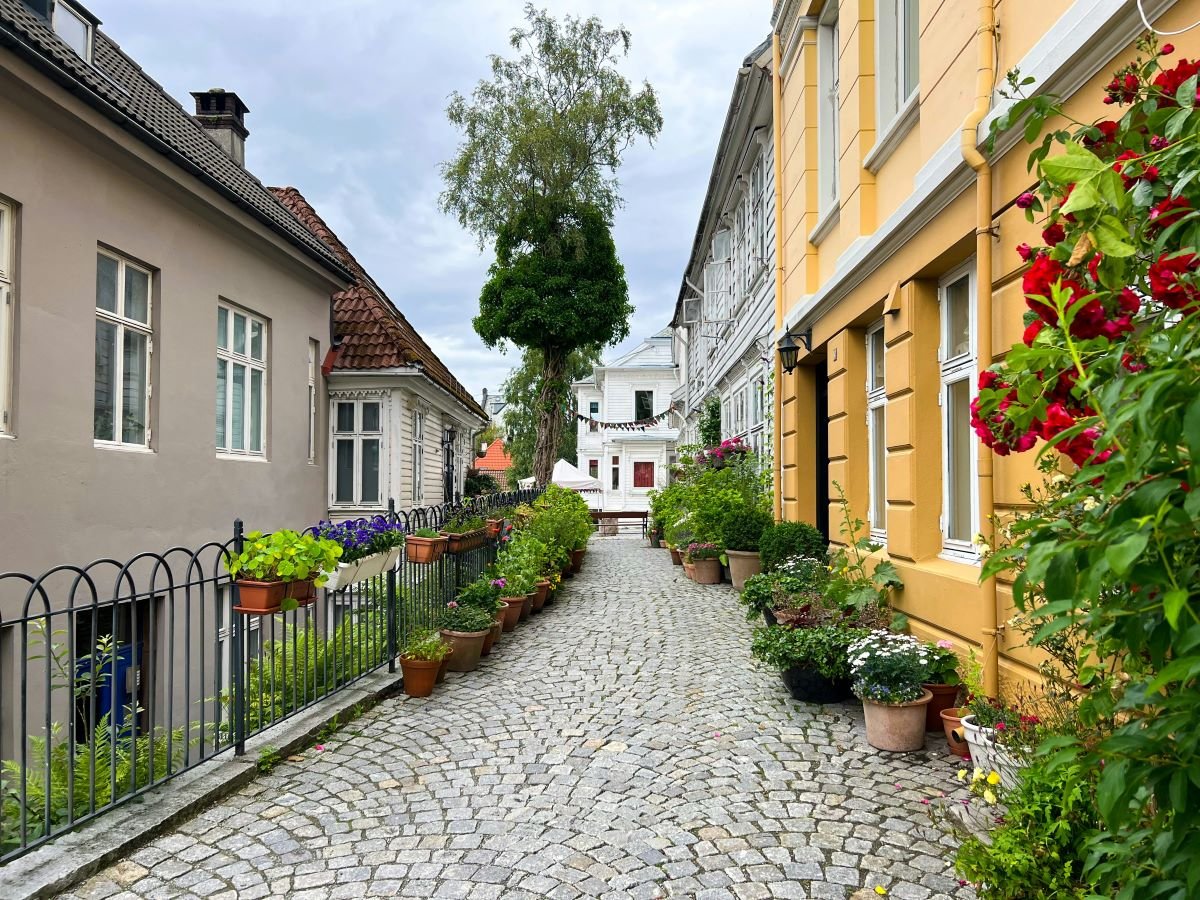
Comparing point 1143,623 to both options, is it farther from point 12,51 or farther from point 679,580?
point 679,580

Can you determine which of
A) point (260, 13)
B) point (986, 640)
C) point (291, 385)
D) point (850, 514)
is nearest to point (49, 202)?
point (260, 13)

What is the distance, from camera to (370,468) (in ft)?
49.9

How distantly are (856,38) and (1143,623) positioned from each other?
691cm

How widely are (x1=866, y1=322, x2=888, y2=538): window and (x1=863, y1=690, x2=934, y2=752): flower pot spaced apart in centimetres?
269

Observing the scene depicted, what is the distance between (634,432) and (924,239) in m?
31.0

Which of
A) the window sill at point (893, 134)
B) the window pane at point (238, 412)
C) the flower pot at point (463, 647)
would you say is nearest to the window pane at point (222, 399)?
the window pane at point (238, 412)

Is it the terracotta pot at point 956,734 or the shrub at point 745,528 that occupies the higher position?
the shrub at point 745,528

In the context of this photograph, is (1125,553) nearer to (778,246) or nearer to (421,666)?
(421,666)

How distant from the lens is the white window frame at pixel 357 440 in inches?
593

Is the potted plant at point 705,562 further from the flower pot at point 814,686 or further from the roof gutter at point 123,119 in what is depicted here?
the roof gutter at point 123,119

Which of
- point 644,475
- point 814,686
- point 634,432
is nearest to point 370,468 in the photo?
point 814,686

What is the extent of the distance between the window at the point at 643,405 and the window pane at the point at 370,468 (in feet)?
76.3

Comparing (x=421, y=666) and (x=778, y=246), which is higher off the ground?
(x=778, y=246)

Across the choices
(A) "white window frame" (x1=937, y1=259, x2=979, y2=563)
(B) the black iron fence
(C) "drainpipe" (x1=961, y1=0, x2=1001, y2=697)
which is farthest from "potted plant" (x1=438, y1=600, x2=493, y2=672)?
(C) "drainpipe" (x1=961, y1=0, x2=1001, y2=697)
